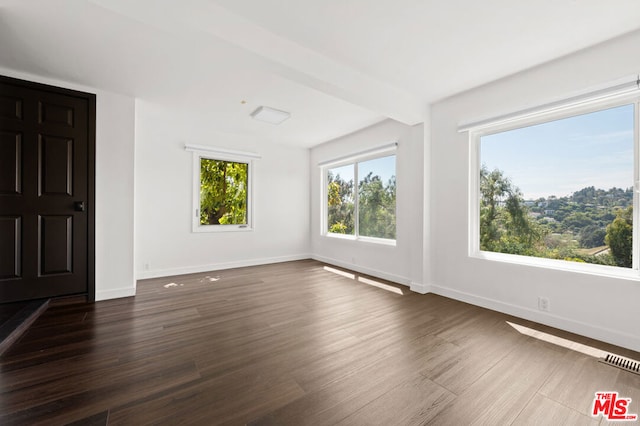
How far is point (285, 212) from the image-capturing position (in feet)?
19.1

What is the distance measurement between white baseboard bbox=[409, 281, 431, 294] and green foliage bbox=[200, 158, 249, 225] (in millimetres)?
3342

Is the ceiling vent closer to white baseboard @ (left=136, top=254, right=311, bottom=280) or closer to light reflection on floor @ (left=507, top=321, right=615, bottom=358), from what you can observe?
white baseboard @ (left=136, top=254, right=311, bottom=280)

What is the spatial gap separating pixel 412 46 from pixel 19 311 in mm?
4464

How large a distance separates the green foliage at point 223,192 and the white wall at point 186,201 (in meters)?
0.23

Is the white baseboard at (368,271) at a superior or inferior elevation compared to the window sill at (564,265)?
inferior

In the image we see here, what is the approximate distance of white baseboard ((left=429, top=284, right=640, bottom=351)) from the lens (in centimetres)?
220

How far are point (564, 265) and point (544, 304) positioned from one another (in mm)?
424

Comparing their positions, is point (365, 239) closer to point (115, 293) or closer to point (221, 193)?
point (221, 193)

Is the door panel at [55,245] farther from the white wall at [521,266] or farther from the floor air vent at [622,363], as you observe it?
the floor air vent at [622,363]

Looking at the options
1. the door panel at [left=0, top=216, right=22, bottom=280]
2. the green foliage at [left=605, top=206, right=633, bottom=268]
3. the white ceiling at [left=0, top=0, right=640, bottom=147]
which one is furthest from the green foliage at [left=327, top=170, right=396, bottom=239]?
the door panel at [left=0, top=216, right=22, bottom=280]

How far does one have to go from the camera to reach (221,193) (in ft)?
16.7

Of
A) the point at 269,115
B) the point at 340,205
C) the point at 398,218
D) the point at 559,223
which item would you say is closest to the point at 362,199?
the point at 340,205

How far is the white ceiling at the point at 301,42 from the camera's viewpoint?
1.91m

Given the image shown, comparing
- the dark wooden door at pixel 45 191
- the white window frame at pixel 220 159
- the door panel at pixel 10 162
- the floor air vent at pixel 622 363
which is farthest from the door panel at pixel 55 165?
the floor air vent at pixel 622 363
